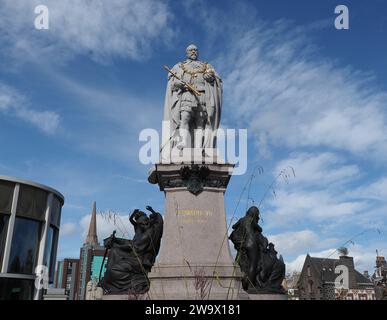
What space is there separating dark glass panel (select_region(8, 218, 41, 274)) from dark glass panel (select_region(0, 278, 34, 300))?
757 mm

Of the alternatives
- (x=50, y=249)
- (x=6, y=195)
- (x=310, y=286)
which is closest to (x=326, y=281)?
(x=310, y=286)

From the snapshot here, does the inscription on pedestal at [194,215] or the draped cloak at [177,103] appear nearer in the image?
the inscription on pedestal at [194,215]

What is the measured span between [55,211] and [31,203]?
3830 mm

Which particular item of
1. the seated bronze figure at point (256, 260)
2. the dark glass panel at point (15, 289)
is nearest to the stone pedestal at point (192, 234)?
the seated bronze figure at point (256, 260)

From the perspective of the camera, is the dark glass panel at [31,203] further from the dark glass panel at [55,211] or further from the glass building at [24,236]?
the dark glass panel at [55,211]

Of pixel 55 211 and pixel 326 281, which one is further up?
pixel 55 211

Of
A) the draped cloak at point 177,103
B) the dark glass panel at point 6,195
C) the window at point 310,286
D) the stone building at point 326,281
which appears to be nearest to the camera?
the draped cloak at point 177,103

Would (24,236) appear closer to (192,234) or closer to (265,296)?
(192,234)

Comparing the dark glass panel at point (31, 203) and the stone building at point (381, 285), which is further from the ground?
the dark glass panel at point (31, 203)

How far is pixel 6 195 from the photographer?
3073cm

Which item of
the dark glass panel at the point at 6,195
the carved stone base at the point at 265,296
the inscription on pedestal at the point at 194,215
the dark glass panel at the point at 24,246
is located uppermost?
the dark glass panel at the point at 6,195

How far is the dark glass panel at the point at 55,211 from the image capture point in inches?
1379

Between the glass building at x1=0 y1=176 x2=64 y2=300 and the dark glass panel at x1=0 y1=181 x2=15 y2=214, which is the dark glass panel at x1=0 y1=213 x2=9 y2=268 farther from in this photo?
the dark glass panel at x1=0 y1=181 x2=15 y2=214
